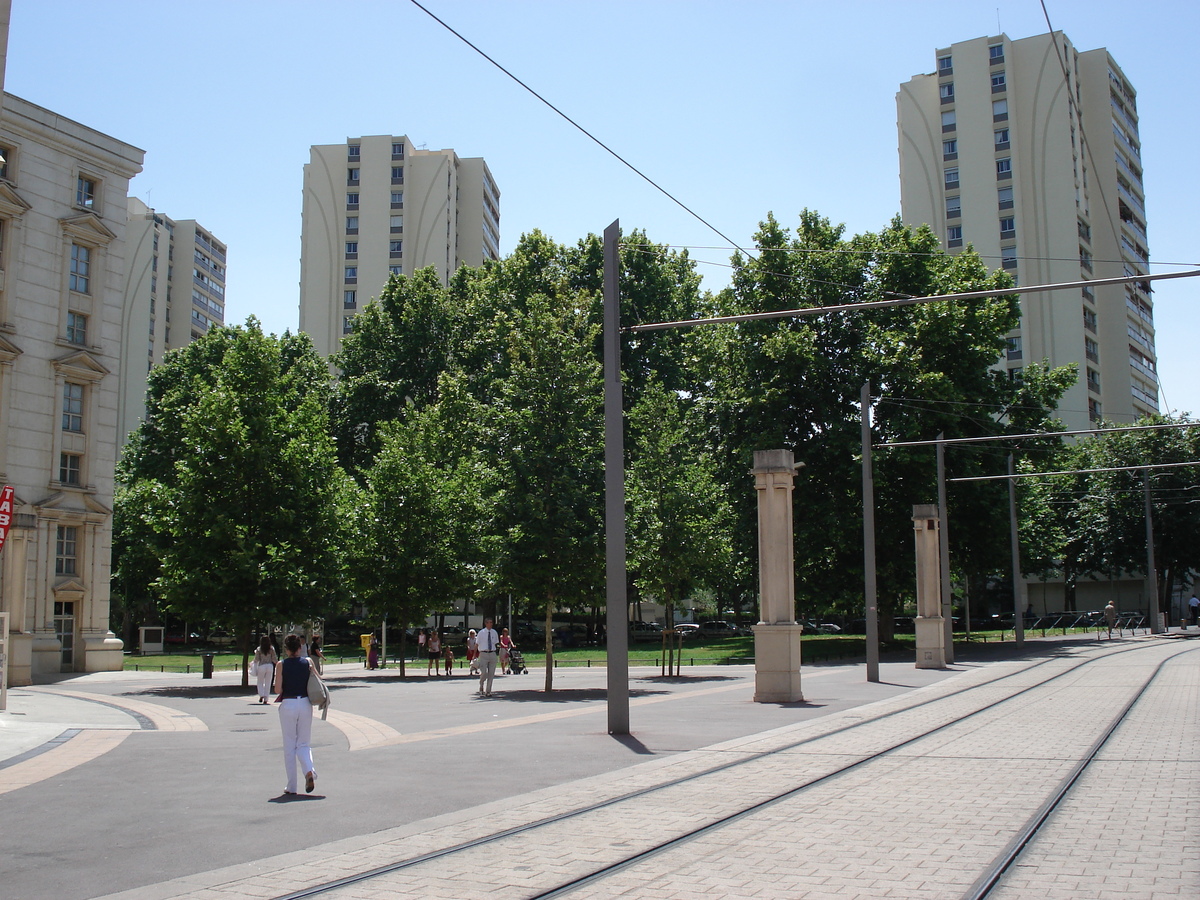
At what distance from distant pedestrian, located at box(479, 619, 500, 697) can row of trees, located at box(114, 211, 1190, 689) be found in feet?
3.73

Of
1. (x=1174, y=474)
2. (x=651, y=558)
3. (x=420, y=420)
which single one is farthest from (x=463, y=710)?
(x=1174, y=474)

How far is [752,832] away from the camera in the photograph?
809 cm

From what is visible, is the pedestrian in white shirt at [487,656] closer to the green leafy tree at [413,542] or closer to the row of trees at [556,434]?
the row of trees at [556,434]

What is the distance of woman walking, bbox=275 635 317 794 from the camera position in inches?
404

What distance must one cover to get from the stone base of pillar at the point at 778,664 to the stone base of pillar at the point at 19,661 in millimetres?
23449

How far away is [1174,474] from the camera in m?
61.8

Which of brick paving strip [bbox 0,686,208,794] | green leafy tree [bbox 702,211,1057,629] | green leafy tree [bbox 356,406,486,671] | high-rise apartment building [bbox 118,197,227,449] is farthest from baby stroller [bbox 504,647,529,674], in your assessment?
high-rise apartment building [bbox 118,197,227,449]

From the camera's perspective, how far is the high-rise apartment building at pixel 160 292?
3647 inches

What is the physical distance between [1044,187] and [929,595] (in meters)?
A: 55.2

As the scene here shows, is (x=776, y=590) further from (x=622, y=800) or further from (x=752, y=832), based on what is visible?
(x=752, y=832)

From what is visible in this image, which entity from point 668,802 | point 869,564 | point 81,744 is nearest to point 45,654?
point 81,744

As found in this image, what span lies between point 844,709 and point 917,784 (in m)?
8.89

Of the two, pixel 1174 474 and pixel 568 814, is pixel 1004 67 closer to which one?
Result: pixel 1174 474

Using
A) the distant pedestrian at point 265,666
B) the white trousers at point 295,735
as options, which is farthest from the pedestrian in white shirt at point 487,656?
the white trousers at point 295,735
